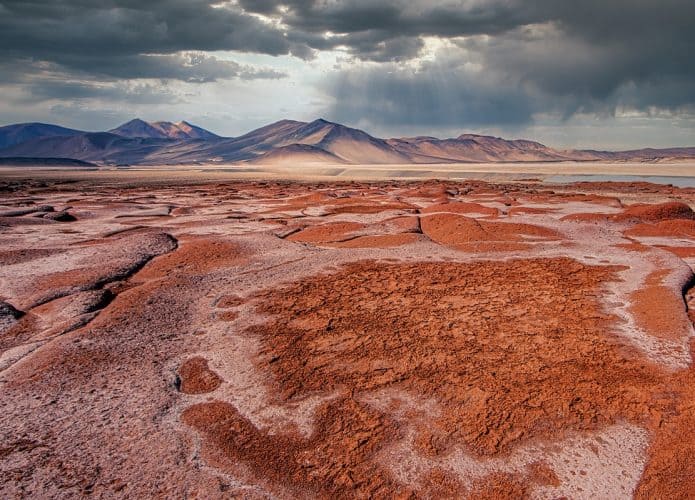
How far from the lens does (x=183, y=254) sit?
11.8 metres

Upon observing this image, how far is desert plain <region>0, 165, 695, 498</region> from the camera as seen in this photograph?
12.9 feet

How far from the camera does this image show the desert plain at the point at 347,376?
12.9ft

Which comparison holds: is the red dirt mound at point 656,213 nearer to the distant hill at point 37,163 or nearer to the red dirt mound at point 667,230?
the red dirt mound at point 667,230

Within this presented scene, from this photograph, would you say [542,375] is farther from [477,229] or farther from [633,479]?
[477,229]

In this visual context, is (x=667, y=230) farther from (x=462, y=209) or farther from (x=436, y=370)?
(x=436, y=370)

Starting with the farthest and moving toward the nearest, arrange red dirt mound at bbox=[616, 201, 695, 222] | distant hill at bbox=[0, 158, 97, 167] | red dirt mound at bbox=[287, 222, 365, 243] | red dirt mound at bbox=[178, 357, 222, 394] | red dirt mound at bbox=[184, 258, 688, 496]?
distant hill at bbox=[0, 158, 97, 167], red dirt mound at bbox=[616, 201, 695, 222], red dirt mound at bbox=[287, 222, 365, 243], red dirt mound at bbox=[178, 357, 222, 394], red dirt mound at bbox=[184, 258, 688, 496]

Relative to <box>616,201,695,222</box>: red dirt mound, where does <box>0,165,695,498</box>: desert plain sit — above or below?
below

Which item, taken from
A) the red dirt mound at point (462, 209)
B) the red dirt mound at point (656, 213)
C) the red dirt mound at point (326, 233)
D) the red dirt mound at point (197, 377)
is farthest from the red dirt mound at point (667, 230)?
the red dirt mound at point (197, 377)

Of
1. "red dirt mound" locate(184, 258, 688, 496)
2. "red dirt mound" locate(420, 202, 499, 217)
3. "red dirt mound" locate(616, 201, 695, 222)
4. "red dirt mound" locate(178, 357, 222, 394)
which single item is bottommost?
"red dirt mound" locate(178, 357, 222, 394)

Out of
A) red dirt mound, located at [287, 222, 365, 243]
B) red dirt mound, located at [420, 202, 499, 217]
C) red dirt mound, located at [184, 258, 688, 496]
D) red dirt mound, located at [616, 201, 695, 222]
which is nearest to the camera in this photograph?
red dirt mound, located at [184, 258, 688, 496]

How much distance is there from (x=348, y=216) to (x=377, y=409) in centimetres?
1602

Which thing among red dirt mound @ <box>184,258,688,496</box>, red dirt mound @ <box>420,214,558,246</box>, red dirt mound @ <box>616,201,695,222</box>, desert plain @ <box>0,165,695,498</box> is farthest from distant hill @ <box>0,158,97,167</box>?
red dirt mound @ <box>184,258,688,496</box>

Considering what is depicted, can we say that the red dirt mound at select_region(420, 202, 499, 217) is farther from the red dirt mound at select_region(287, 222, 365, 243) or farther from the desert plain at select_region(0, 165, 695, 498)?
the desert plain at select_region(0, 165, 695, 498)

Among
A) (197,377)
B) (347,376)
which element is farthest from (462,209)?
(197,377)
